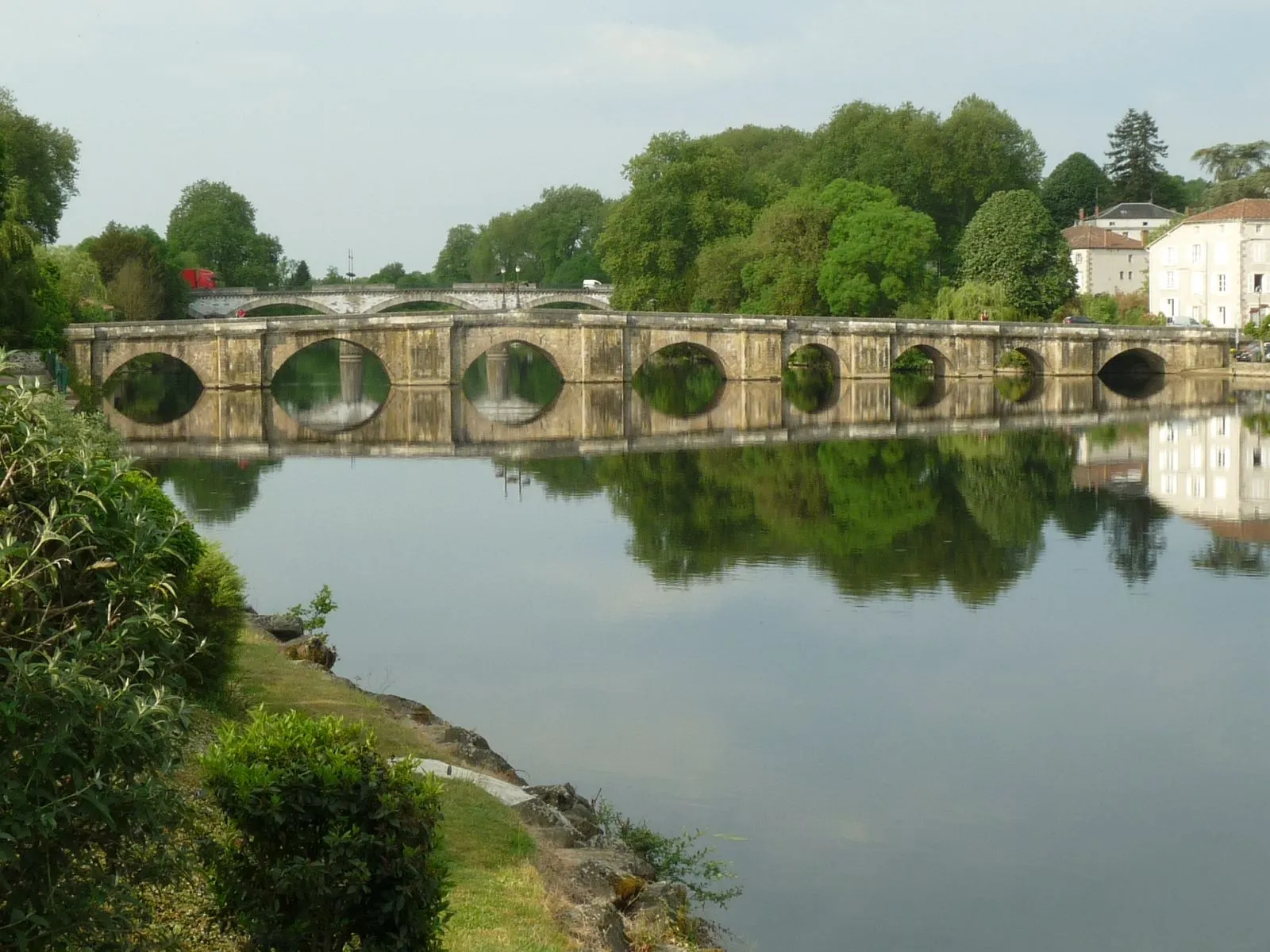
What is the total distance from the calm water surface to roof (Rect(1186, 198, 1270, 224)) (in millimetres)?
34013

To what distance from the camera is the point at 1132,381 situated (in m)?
55.6

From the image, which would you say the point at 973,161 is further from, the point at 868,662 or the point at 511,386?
the point at 868,662

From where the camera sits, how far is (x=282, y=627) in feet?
53.4

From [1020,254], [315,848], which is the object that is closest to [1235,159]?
[1020,254]

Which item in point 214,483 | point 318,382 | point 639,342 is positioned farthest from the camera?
point 318,382

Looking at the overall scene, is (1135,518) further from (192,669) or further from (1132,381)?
(1132,381)

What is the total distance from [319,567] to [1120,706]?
1255 centimetres

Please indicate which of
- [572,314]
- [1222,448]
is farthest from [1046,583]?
[572,314]

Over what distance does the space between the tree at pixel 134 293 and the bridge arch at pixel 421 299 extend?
15.0m

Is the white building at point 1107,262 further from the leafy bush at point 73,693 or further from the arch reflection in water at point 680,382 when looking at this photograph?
the leafy bush at point 73,693

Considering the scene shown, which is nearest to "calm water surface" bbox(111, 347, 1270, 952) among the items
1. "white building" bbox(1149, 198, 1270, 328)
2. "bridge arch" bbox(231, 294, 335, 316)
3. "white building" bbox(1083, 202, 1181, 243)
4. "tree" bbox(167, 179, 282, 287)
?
"white building" bbox(1149, 198, 1270, 328)

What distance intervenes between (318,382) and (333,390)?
5.42 meters

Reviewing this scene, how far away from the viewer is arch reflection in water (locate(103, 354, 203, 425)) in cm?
4625

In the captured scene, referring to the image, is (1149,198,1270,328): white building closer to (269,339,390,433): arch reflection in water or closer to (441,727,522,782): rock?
(269,339,390,433): arch reflection in water
